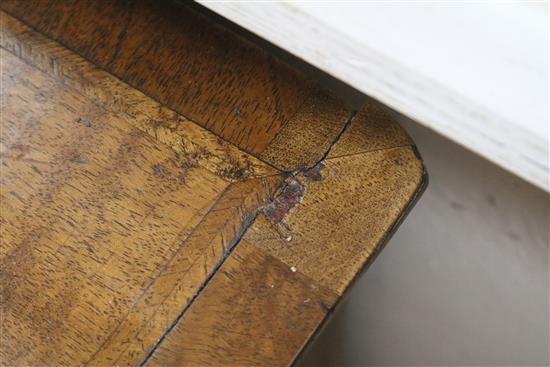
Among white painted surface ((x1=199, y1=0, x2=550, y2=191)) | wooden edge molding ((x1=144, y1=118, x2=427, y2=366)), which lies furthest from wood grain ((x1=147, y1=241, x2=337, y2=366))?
white painted surface ((x1=199, y1=0, x2=550, y2=191))

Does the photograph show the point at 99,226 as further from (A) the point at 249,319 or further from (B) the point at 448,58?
(B) the point at 448,58

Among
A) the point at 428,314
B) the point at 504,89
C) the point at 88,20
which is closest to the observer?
the point at 504,89

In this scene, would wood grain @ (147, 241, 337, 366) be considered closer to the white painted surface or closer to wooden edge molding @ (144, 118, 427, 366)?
wooden edge molding @ (144, 118, 427, 366)

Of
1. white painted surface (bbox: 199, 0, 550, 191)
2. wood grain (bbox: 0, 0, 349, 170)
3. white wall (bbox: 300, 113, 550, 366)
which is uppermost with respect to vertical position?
white painted surface (bbox: 199, 0, 550, 191)

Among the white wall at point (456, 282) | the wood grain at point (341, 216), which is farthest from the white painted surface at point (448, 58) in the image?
the white wall at point (456, 282)

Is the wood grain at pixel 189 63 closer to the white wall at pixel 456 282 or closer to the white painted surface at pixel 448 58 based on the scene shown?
the white painted surface at pixel 448 58

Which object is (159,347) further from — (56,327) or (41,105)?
(41,105)

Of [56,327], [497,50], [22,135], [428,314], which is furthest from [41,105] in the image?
[428,314]

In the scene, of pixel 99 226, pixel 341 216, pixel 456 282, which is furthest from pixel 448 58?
pixel 456 282
